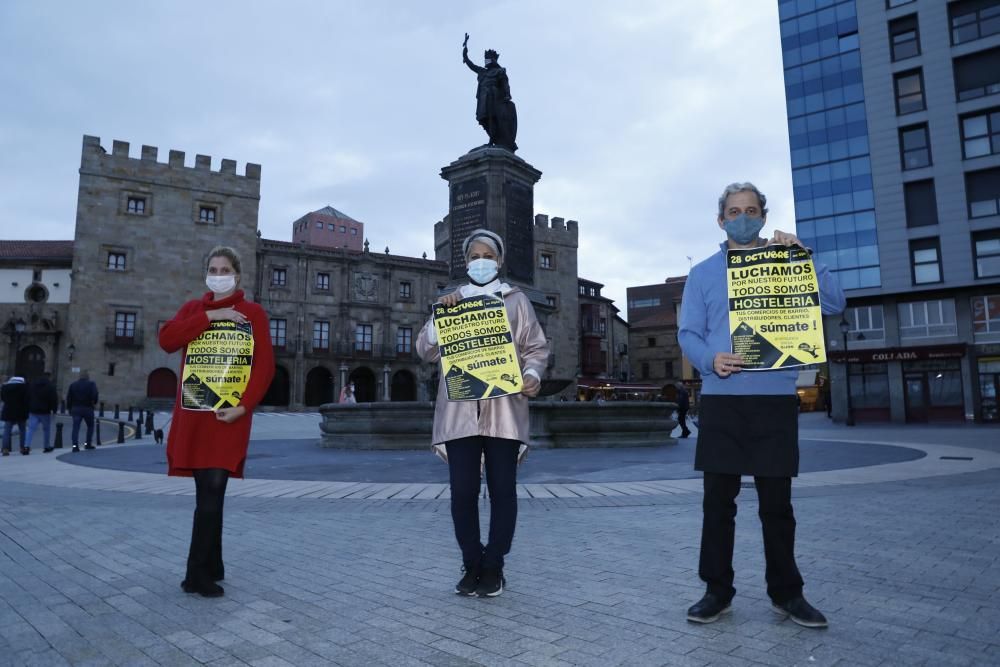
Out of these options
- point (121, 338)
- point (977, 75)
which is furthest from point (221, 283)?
point (121, 338)

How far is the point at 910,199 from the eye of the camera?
31.1 m

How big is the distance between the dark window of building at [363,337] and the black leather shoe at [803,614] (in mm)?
49107

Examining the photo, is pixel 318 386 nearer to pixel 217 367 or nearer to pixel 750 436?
pixel 217 367

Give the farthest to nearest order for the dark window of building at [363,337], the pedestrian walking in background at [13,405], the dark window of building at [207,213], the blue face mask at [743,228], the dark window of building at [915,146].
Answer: the dark window of building at [363,337] → the dark window of building at [207,213] → the dark window of building at [915,146] → the pedestrian walking in background at [13,405] → the blue face mask at [743,228]

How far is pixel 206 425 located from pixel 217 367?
0.33 metres

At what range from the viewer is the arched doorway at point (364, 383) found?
51281mm

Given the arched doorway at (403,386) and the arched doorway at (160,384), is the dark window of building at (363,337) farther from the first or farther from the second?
the arched doorway at (160,384)

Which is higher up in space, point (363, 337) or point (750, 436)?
point (363, 337)

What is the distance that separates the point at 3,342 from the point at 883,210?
5192cm

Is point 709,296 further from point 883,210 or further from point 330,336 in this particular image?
point 330,336

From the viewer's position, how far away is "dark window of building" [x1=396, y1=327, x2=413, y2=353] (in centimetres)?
5228

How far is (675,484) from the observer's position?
7543 mm

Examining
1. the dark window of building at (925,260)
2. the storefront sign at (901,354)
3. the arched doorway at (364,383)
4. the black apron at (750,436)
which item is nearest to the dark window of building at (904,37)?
the dark window of building at (925,260)

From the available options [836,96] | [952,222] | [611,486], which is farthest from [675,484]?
[836,96]
